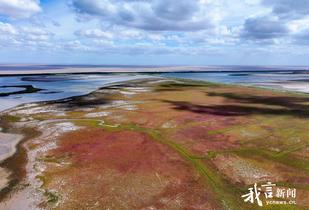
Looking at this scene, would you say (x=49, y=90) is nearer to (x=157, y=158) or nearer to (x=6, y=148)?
(x=6, y=148)

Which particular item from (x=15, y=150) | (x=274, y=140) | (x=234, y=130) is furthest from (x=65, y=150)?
(x=274, y=140)

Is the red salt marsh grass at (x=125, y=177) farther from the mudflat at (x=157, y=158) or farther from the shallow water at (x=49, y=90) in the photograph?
the shallow water at (x=49, y=90)

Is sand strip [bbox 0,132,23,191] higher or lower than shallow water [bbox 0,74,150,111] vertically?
higher

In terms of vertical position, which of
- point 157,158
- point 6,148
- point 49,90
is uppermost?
point 157,158

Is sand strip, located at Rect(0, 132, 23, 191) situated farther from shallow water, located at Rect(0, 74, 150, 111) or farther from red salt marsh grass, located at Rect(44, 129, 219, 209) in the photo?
shallow water, located at Rect(0, 74, 150, 111)

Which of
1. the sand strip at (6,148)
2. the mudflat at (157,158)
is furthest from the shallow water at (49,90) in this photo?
the sand strip at (6,148)

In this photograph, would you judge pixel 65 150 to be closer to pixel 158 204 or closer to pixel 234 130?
pixel 158 204

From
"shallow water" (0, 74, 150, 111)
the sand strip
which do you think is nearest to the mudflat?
the sand strip

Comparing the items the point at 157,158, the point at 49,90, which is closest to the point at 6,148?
the point at 157,158
